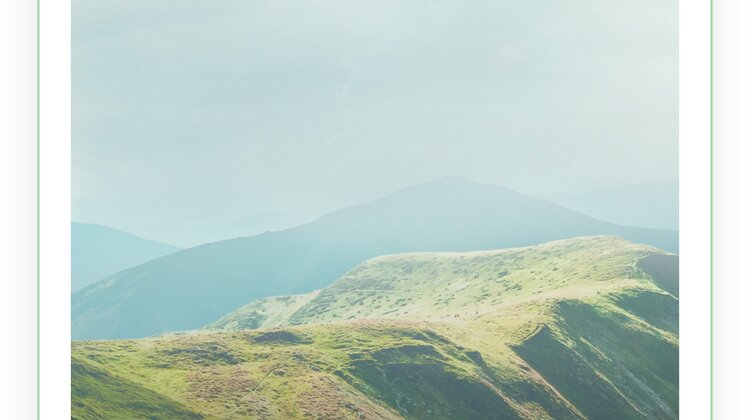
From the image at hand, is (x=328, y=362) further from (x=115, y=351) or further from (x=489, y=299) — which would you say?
(x=489, y=299)

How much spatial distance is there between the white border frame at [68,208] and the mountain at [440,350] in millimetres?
3382

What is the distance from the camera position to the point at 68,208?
40.4 feet

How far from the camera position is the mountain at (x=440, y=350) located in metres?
17.7

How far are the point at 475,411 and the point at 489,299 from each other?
783 cm

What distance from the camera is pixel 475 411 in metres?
18.8

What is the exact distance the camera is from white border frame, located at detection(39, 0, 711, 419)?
11.9 meters

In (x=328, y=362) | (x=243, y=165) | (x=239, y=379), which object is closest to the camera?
(x=239, y=379)

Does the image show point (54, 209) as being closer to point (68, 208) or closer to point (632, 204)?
point (68, 208)

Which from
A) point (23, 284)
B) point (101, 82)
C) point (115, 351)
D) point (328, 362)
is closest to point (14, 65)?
point (23, 284)
